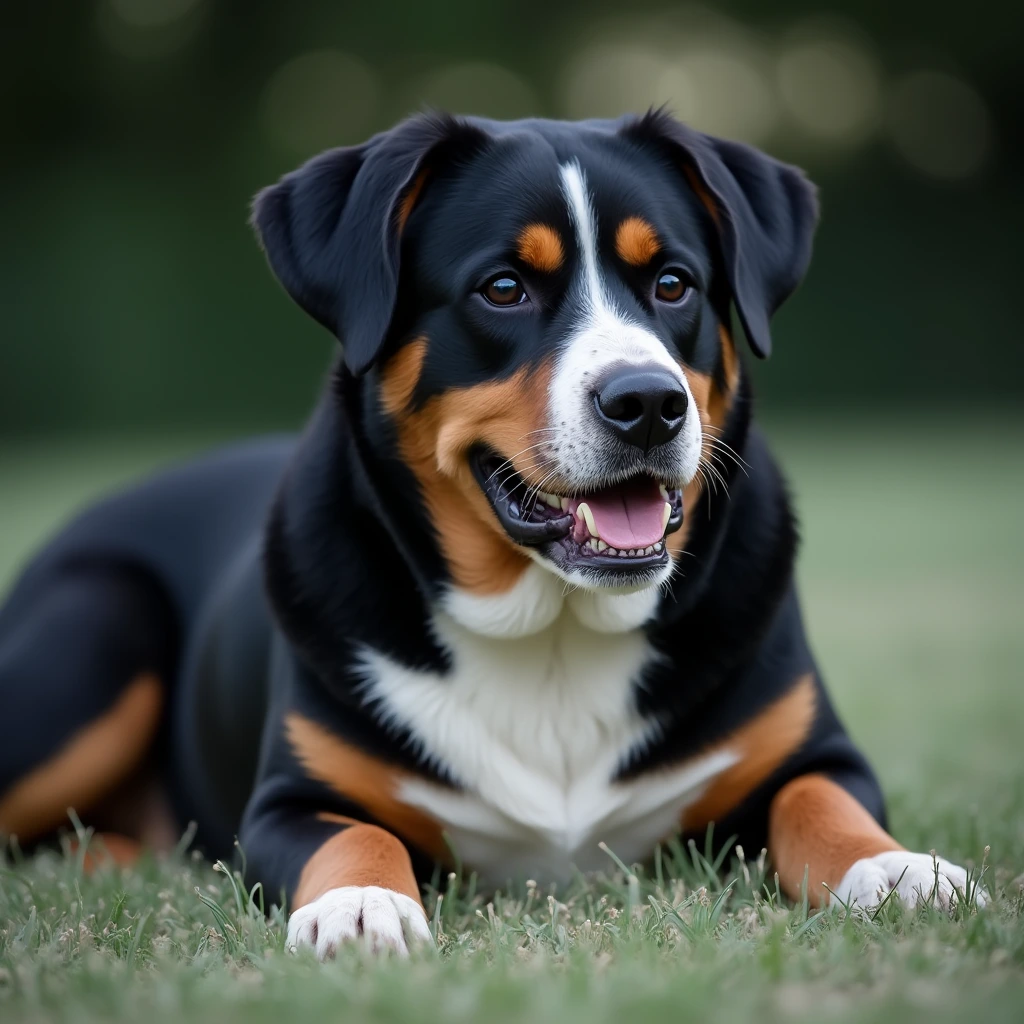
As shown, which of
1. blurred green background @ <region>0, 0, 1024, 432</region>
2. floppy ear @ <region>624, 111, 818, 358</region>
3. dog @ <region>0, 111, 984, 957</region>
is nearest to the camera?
dog @ <region>0, 111, 984, 957</region>

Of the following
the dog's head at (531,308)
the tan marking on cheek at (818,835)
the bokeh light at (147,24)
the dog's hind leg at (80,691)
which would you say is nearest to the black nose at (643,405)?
the dog's head at (531,308)

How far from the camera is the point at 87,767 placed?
4004mm

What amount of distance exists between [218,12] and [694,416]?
2342 cm

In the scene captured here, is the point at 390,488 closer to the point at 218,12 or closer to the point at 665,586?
the point at 665,586

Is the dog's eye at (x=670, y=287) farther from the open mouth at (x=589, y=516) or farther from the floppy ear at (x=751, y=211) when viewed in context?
the open mouth at (x=589, y=516)

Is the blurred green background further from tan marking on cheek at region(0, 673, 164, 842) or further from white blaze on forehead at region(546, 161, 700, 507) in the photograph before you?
white blaze on forehead at region(546, 161, 700, 507)

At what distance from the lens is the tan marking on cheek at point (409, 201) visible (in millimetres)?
3273

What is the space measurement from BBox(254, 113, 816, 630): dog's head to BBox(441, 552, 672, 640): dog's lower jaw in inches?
1.4

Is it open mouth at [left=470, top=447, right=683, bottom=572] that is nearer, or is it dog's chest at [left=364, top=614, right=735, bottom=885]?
open mouth at [left=470, top=447, right=683, bottom=572]

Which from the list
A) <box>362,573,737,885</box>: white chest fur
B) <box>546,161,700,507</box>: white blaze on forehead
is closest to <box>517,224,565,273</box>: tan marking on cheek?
<box>546,161,700,507</box>: white blaze on forehead

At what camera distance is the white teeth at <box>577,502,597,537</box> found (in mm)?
3090

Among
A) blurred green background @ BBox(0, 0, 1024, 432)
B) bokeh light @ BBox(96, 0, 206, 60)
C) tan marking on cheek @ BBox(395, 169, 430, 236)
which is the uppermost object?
bokeh light @ BBox(96, 0, 206, 60)

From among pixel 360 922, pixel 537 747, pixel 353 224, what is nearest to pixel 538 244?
pixel 353 224

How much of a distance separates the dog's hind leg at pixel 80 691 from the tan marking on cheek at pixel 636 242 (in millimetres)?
1913
